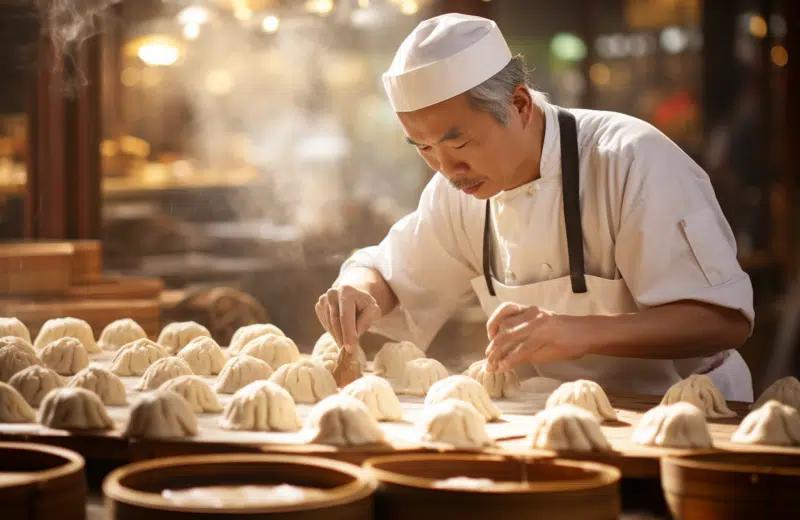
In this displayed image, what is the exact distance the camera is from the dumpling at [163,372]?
8.56 ft

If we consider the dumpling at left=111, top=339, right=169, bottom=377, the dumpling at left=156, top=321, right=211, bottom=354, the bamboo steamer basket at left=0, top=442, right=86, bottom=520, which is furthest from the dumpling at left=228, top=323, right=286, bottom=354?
the bamboo steamer basket at left=0, top=442, right=86, bottom=520

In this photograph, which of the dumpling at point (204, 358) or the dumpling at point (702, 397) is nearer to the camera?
the dumpling at point (702, 397)

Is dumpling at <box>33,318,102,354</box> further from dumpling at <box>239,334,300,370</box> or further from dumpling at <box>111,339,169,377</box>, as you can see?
dumpling at <box>239,334,300,370</box>

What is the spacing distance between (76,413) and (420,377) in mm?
960

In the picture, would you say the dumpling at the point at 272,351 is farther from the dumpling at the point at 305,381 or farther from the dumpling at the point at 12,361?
the dumpling at the point at 12,361

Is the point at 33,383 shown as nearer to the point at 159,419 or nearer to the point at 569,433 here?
the point at 159,419

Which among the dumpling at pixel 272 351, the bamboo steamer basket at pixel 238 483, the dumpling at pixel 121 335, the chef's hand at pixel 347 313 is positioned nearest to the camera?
the bamboo steamer basket at pixel 238 483

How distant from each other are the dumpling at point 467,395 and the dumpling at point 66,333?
141 centimetres

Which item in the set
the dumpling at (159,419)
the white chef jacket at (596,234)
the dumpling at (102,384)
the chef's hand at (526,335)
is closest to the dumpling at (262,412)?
the dumpling at (159,419)

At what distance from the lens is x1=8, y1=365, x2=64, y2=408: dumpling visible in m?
2.43

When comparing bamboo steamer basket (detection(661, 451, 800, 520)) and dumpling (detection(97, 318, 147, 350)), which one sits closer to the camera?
bamboo steamer basket (detection(661, 451, 800, 520))

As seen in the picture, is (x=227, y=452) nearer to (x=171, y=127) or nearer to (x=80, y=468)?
(x=80, y=468)

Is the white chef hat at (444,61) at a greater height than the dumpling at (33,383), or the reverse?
the white chef hat at (444,61)

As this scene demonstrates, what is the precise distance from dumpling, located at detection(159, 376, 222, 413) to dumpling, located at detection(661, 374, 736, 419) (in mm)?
1023
